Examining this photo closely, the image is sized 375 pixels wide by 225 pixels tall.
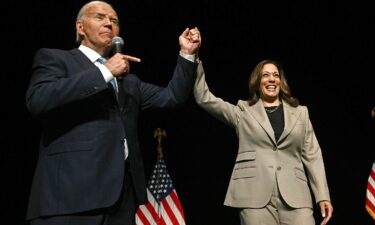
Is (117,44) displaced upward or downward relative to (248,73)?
upward

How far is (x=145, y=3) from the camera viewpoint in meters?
4.78

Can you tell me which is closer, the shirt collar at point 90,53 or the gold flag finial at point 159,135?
the shirt collar at point 90,53

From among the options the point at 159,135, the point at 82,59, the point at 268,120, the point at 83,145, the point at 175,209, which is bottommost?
the point at 175,209

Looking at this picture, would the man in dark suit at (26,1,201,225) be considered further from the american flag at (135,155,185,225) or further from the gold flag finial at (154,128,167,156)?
the american flag at (135,155,185,225)

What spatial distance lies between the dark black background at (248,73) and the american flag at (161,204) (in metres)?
0.30

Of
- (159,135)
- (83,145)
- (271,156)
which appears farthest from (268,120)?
(159,135)

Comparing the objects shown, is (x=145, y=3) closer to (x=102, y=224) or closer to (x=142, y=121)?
(x=142, y=121)

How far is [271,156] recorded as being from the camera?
121 inches

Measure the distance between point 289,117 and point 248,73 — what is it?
Answer: 1946mm

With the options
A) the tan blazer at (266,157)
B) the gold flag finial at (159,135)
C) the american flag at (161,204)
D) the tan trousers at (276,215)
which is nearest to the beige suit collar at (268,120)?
the tan blazer at (266,157)

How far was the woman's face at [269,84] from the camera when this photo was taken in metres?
3.30

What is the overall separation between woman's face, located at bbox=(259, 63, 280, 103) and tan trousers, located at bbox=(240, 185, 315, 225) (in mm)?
547

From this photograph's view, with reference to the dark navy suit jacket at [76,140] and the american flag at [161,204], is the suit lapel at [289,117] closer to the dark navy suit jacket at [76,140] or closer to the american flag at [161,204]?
the dark navy suit jacket at [76,140]

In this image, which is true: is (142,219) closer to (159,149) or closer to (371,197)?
(159,149)
